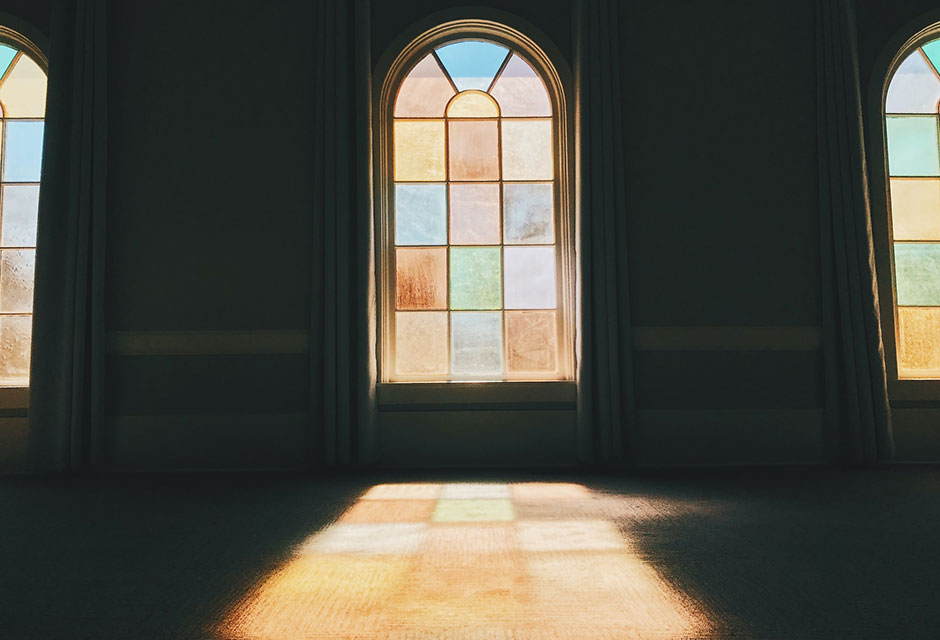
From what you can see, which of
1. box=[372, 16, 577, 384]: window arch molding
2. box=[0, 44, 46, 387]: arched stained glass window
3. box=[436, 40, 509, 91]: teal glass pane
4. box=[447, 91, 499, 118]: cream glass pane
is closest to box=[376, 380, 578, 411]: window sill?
box=[372, 16, 577, 384]: window arch molding

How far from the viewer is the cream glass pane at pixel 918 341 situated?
423cm

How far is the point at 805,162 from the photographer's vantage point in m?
4.14

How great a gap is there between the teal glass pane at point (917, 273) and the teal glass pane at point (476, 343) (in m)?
2.44

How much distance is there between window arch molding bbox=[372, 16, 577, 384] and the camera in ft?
13.5

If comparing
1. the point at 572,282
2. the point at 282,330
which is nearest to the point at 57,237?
the point at 282,330

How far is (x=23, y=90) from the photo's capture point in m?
4.31

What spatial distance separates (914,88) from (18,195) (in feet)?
18.1

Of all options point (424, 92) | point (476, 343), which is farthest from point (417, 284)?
point (424, 92)

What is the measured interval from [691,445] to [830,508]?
1187 mm

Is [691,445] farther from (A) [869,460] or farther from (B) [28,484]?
(B) [28,484]

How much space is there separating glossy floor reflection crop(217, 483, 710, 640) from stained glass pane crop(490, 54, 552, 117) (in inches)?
99.0

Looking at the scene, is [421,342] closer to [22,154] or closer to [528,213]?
[528,213]

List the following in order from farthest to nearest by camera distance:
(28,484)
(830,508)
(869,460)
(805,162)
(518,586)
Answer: (805,162) → (869,460) → (28,484) → (830,508) → (518,586)

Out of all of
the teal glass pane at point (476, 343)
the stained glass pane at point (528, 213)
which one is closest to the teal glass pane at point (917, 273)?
the stained glass pane at point (528, 213)
